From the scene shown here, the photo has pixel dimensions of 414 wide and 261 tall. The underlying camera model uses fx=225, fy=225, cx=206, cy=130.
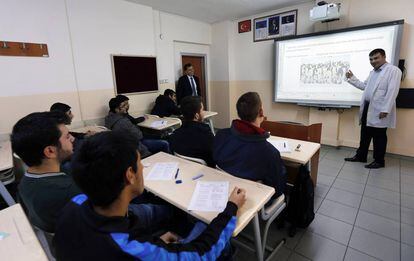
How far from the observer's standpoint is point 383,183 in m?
2.90

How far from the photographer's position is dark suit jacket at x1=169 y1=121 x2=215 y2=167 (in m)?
2.05

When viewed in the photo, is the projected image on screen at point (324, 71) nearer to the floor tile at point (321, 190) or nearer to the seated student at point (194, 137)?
the floor tile at point (321, 190)

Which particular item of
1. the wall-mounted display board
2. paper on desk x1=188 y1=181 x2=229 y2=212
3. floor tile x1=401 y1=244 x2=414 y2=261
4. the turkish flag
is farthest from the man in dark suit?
floor tile x1=401 y1=244 x2=414 y2=261

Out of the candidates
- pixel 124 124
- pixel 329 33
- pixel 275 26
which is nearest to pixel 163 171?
pixel 124 124

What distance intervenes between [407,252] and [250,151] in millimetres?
1583

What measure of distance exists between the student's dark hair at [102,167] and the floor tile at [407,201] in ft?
9.84

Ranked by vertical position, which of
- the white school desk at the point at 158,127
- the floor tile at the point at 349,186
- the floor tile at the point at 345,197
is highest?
the white school desk at the point at 158,127

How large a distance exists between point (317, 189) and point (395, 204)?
77 centimetres

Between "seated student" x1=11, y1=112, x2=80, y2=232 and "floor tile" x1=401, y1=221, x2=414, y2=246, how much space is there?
2587 mm

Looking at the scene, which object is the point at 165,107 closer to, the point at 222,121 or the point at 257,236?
the point at 222,121

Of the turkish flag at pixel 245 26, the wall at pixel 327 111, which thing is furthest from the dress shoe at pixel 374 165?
the turkish flag at pixel 245 26

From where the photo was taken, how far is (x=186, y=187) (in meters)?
1.47

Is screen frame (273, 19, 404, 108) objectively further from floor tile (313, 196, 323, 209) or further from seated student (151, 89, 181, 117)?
seated student (151, 89, 181, 117)

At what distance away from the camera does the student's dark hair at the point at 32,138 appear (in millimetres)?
1149
